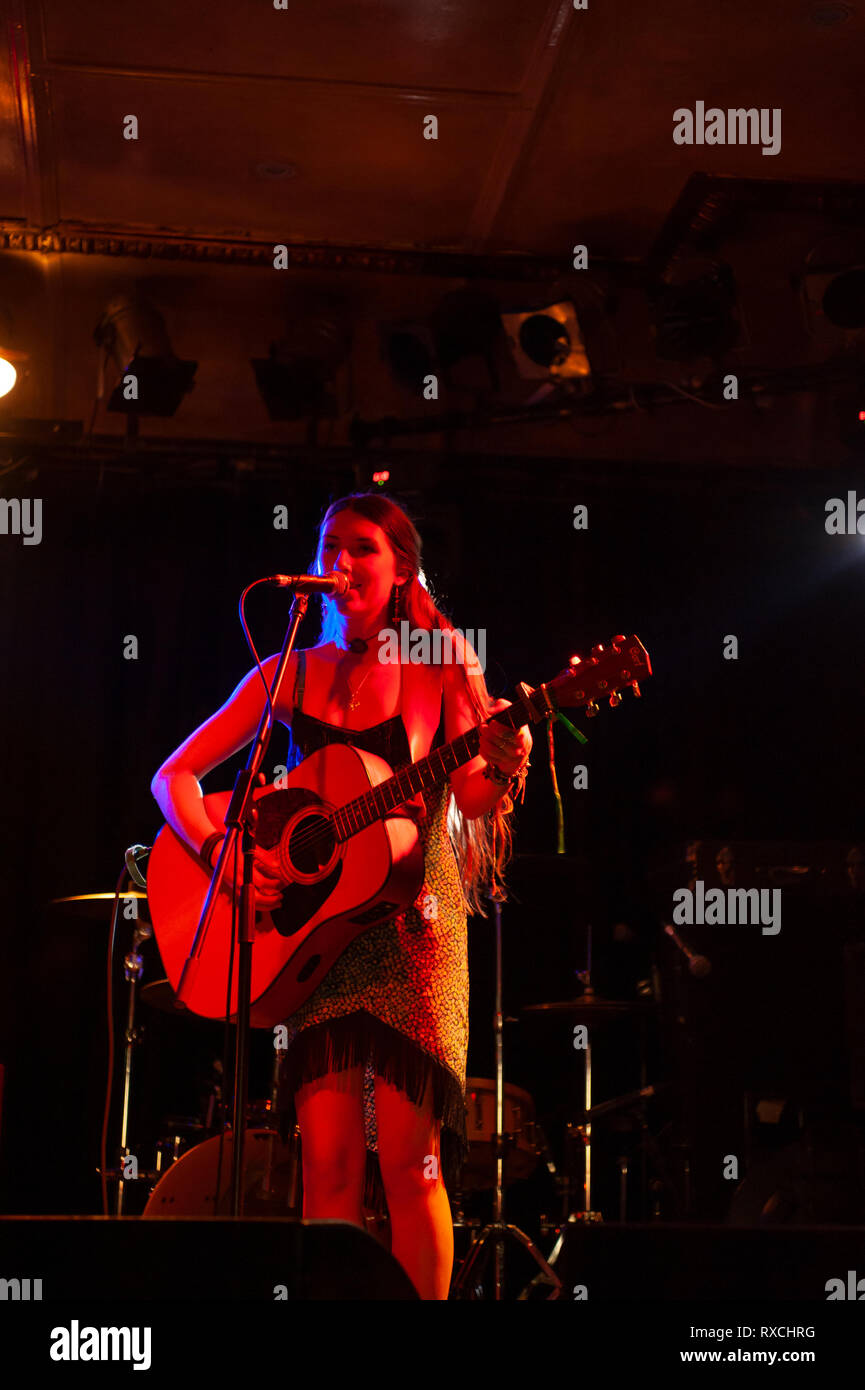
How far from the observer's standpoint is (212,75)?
18.3 ft

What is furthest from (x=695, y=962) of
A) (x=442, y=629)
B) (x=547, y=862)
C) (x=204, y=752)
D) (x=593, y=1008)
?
(x=204, y=752)

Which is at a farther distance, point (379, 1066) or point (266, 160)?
point (266, 160)

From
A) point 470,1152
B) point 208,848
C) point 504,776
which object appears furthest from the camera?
point 470,1152

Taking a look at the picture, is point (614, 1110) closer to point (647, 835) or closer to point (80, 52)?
point (647, 835)

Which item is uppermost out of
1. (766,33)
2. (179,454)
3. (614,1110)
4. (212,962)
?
(766,33)

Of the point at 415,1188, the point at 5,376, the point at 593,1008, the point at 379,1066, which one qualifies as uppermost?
the point at 5,376

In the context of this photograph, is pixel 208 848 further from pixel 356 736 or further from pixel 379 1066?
pixel 379 1066

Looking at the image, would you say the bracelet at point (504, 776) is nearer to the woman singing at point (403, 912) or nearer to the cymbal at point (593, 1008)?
the woman singing at point (403, 912)

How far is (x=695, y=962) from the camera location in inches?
229

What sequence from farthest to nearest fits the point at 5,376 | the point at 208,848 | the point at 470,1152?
the point at 5,376 < the point at 470,1152 < the point at 208,848

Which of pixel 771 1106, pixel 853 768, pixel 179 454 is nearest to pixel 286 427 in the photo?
pixel 179 454

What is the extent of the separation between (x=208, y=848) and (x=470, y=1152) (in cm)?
265

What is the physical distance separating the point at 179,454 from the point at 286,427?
1.99ft
